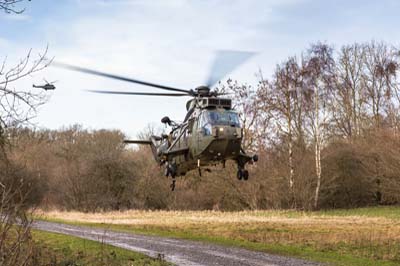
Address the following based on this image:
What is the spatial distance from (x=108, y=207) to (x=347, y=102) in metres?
25.2

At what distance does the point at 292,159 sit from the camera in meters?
44.8

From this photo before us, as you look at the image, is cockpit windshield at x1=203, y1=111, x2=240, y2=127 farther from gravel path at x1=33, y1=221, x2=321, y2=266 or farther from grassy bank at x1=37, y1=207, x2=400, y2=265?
grassy bank at x1=37, y1=207, x2=400, y2=265

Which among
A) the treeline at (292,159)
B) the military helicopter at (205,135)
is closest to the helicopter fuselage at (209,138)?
the military helicopter at (205,135)

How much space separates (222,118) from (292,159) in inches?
1094

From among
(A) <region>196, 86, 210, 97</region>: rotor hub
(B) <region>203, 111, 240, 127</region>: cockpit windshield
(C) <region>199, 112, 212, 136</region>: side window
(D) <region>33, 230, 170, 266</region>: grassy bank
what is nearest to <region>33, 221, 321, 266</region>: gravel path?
(D) <region>33, 230, 170, 266</region>: grassy bank

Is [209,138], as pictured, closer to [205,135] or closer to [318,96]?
[205,135]

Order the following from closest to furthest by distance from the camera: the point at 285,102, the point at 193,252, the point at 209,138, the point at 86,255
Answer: the point at 86,255, the point at 193,252, the point at 209,138, the point at 285,102

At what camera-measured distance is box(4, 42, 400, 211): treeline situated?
43.8 m

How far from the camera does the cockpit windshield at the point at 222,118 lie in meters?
18.0

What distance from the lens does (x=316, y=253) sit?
689 inches

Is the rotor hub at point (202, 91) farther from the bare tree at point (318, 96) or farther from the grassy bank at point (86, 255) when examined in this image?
the bare tree at point (318, 96)

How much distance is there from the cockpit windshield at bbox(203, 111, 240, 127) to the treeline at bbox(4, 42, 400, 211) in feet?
75.9

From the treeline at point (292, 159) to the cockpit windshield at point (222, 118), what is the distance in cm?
2314

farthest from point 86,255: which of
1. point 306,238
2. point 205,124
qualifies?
point 306,238
